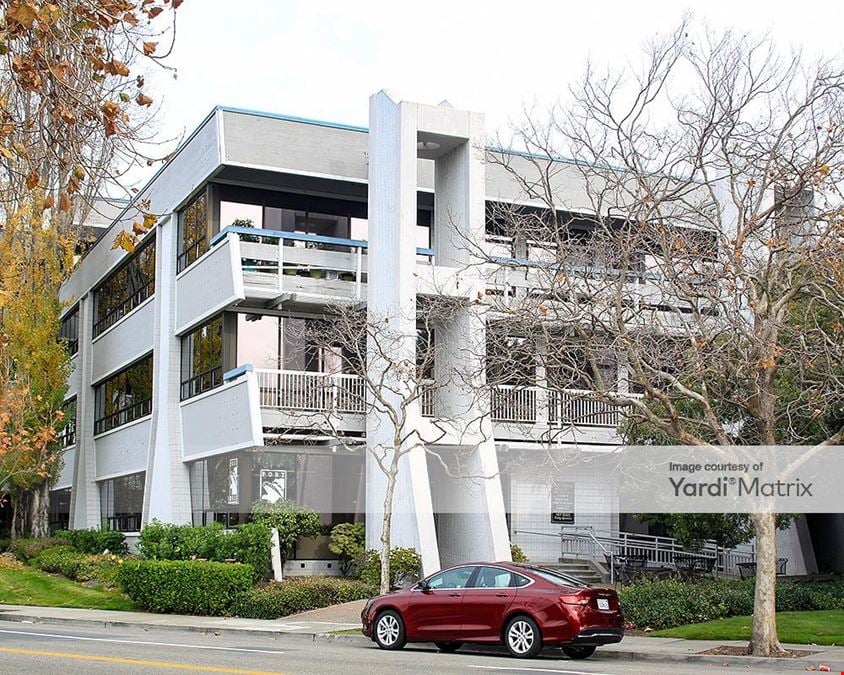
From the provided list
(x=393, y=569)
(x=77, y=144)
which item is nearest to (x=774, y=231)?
(x=393, y=569)

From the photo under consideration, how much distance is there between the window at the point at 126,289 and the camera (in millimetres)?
39938

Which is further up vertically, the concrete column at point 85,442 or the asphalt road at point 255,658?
the concrete column at point 85,442

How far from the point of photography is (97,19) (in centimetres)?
814

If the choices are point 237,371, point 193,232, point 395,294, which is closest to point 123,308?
point 193,232

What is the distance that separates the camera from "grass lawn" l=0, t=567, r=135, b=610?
3053 centimetres

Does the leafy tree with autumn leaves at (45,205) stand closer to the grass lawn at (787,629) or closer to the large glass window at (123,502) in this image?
the large glass window at (123,502)

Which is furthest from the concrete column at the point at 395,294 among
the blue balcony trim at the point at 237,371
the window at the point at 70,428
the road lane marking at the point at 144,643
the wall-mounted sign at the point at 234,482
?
the window at the point at 70,428

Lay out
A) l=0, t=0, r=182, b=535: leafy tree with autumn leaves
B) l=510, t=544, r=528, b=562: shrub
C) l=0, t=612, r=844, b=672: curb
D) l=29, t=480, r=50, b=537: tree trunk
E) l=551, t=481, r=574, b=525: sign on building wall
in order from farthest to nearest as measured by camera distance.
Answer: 1. l=29, t=480, r=50, b=537: tree trunk
2. l=551, t=481, r=574, b=525: sign on building wall
3. l=510, t=544, r=528, b=562: shrub
4. l=0, t=612, r=844, b=672: curb
5. l=0, t=0, r=182, b=535: leafy tree with autumn leaves

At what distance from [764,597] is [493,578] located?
170 inches

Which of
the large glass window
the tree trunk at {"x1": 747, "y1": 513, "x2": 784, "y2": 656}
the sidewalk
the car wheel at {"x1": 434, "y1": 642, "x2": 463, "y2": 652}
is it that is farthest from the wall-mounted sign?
the tree trunk at {"x1": 747, "y1": 513, "x2": 784, "y2": 656}

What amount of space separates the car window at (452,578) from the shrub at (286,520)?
9.63 metres

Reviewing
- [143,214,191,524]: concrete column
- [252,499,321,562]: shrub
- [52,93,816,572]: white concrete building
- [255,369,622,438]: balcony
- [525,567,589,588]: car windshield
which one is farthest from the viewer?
[143,214,191,524]: concrete column

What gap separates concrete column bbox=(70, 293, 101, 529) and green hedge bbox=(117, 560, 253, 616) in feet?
55.2

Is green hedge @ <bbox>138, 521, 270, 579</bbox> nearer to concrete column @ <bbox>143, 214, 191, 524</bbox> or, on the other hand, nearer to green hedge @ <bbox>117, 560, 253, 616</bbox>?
green hedge @ <bbox>117, 560, 253, 616</bbox>
